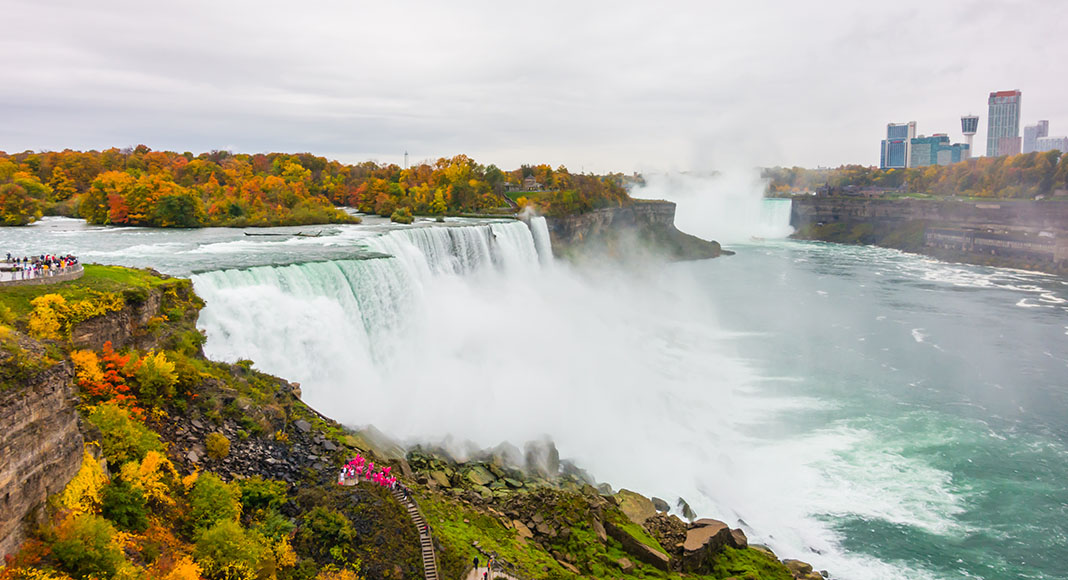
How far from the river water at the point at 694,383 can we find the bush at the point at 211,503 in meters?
7.18

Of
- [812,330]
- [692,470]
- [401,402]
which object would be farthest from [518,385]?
[812,330]

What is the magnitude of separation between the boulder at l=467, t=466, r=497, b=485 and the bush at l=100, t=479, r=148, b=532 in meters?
8.09

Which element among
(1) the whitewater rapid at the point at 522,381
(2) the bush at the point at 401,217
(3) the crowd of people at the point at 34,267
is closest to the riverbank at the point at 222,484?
(3) the crowd of people at the point at 34,267

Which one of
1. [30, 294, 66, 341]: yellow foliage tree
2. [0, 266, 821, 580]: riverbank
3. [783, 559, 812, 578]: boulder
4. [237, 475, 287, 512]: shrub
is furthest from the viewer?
[783, 559, 812, 578]: boulder

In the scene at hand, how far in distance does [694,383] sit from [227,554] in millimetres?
22023

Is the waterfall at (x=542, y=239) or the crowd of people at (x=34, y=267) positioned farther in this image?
the waterfall at (x=542, y=239)

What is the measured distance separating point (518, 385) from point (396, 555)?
1400 centimetres

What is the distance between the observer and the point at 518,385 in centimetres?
2595

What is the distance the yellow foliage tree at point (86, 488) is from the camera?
1037 cm

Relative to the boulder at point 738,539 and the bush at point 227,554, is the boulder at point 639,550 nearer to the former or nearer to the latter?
the boulder at point 738,539

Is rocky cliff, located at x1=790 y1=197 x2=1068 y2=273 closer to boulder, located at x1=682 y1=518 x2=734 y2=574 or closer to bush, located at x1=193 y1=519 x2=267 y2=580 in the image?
boulder, located at x1=682 y1=518 x2=734 y2=574

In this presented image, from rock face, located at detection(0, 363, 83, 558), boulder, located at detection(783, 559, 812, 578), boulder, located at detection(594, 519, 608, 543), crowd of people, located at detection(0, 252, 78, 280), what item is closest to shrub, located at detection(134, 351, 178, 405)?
rock face, located at detection(0, 363, 83, 558)

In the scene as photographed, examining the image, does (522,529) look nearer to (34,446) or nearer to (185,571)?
(185,571)

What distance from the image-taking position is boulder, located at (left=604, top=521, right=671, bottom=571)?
14922 mm
